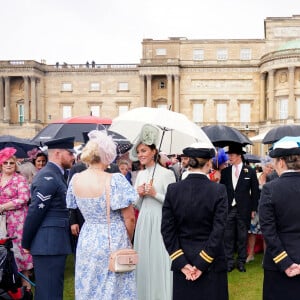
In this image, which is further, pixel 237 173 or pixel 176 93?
pixel 176 93

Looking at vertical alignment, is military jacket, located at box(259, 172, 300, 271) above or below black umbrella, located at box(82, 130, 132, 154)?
below

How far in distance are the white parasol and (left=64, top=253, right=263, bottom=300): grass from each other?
99.3 inches

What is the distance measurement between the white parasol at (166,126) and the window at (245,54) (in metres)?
52.3

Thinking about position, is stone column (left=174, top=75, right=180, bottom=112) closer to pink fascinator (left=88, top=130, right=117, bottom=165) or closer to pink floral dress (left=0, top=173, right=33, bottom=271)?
pink floral dress (left=0, top=173, right=33, bottom=271)

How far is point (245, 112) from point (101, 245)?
5371 centimetres

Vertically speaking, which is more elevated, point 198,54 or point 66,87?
point 198,54

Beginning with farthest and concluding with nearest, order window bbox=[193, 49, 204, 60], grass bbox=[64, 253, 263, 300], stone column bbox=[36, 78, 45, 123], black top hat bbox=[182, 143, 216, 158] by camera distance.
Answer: stone column bbox=[36, 78, 45, 123] → window bbox=[193, 49, 204, 60] → grass bbox=[64, 253, 263, 300] → black top hat bbox=[182, 143, 216, 158]

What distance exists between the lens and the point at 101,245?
4.52m

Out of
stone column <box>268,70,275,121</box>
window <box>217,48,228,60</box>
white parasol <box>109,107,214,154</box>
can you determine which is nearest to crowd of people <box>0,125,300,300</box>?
white parasol <box>109,107,214,154</box>

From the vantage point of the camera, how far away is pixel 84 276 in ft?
15.1

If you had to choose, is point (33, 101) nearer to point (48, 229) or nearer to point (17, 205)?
point (17, 205)

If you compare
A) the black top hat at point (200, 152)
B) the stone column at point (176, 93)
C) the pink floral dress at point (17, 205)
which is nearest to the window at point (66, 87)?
the stone column at point (176, 93)

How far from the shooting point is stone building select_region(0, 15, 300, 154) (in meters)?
55.7

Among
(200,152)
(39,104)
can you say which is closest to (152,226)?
(200,152)
